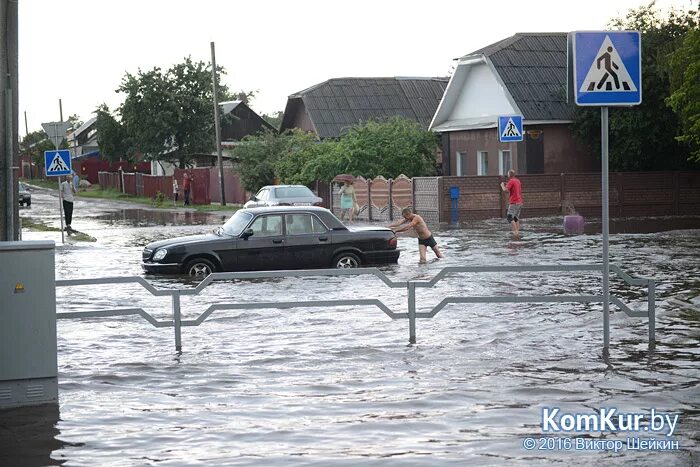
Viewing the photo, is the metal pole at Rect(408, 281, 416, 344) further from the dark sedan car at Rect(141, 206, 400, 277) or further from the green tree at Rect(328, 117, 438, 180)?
the green tree at Rect(328, 117, 438, 180)

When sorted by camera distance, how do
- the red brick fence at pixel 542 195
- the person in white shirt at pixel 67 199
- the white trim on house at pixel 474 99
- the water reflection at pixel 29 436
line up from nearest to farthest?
the water reflection at pixel 29 436
the person in white shirt at pixel 67 199
the red brick fence at pixel 542 195
the white trim on house at pixel 474 99

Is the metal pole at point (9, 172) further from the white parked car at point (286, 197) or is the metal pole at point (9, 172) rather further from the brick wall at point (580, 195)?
the white parked car at point (286, 197)

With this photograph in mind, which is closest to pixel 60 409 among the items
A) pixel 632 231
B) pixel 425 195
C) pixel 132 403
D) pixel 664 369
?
pixel 132 403

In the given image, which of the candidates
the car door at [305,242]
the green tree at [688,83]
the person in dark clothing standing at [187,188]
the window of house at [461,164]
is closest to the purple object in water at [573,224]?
the green tree at [688,83]

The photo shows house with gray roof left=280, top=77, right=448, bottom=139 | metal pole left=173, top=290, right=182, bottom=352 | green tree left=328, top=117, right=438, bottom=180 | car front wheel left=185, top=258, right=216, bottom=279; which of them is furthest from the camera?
house with gray roof left=280, top=77, right=448, bottom=139

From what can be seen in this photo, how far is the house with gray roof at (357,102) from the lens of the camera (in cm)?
5894

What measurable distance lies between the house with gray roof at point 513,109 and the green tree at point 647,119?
44.4 inches

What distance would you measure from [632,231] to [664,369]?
20384 mm

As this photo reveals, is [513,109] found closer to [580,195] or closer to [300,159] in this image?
[580,195]

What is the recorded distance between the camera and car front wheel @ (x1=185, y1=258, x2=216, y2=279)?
19062 mm

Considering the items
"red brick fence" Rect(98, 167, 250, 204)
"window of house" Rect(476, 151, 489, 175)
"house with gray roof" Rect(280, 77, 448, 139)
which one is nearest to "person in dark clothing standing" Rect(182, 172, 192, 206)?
"red brick fence" Rect(98, 167, 250, 204)

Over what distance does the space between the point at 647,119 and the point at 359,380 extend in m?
31.4

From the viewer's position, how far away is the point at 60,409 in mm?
9188

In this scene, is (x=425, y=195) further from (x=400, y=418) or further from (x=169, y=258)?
(x=400, y=418)
